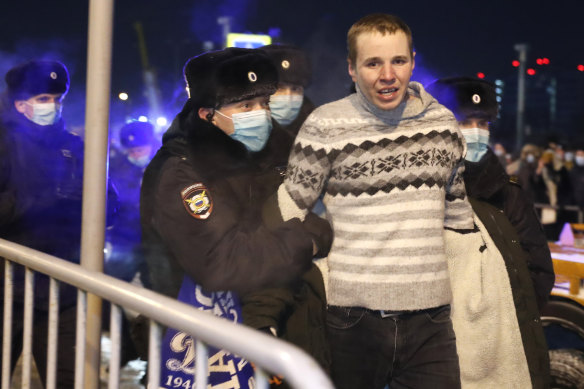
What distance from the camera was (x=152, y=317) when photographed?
157cm

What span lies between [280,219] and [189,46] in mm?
21328

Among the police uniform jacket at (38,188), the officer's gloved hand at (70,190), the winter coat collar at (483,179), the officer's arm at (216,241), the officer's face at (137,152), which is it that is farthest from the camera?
the officer's face at (137,152)

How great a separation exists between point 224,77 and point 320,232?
729 mm

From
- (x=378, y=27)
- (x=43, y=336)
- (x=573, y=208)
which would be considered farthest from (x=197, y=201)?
(x=573, y=208)

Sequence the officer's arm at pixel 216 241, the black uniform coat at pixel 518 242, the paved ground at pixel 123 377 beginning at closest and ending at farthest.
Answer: the officer's arm at pixel 216 241 → the black uniform coat at pixel 518 242 → the paved ground at pixel 123 377

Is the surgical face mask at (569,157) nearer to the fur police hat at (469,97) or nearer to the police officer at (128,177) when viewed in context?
the police officer at (128,177)

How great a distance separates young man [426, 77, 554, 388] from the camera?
9.19ft

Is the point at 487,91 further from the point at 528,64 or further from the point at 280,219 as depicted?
the point at 528,64

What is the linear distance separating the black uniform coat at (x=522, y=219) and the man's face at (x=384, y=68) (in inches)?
32.3

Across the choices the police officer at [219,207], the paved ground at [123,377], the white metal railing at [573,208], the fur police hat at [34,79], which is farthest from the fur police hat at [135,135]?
the white metal railing at [573,208]

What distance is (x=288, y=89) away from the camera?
3.66 metres

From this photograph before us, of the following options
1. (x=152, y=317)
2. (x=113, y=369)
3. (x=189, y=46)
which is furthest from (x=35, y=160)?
(x=189, y=46)

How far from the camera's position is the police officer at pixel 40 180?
3154 mm

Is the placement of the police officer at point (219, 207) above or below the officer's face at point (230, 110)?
below
